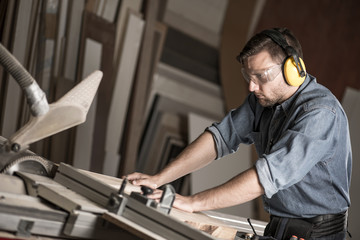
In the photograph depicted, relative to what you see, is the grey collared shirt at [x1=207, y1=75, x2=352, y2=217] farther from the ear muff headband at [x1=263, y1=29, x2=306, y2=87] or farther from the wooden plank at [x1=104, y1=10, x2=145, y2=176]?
the wooden plank at [x1=104, y1=10, x2=145, y2=176]

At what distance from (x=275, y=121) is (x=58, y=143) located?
2.36m

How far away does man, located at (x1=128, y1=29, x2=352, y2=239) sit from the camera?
2004 mm

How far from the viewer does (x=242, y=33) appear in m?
5.60

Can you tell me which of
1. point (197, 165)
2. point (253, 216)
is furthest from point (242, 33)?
point (197, 165)

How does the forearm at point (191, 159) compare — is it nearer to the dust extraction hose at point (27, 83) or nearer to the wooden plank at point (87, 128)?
the dust extraction hose at point (27, 83)

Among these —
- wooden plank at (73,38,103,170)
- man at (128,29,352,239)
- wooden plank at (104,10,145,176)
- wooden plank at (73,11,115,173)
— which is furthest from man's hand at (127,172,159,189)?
wooden plank at (104,10,145,176)

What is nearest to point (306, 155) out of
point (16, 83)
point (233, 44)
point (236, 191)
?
point (236, 191)

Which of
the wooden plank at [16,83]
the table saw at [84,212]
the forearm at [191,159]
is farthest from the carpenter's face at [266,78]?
the wooden plank at [16,83]

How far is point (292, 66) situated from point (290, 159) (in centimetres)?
48

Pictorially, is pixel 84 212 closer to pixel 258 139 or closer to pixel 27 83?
pixel 27 83

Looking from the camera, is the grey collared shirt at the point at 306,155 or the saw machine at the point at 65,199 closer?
the saw machine at the point at 65,199

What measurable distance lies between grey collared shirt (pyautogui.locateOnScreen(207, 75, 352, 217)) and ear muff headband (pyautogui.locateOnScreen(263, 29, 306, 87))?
77mm

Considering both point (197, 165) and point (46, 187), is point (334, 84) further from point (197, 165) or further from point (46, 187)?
point (46, 187)

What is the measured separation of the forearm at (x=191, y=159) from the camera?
2492 millimetres
